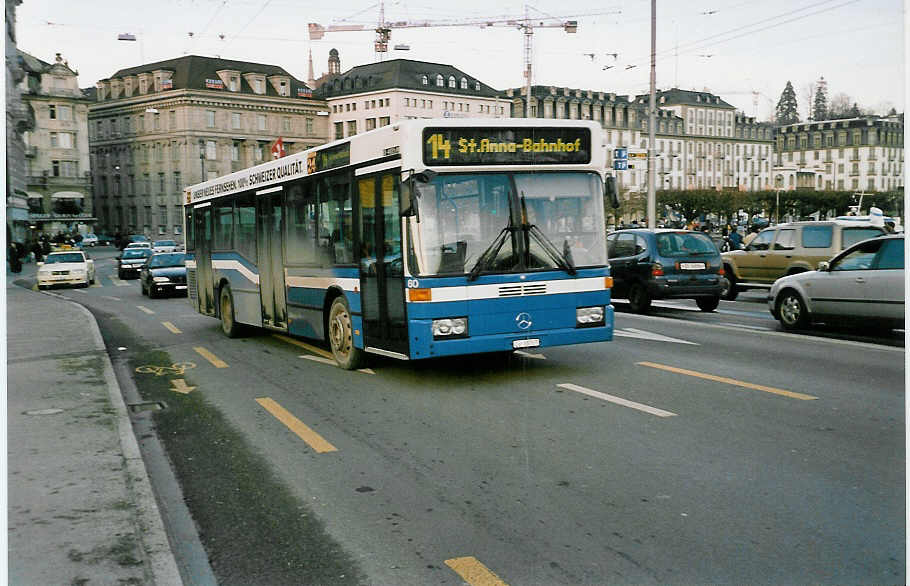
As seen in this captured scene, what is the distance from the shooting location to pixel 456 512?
17.9 feet

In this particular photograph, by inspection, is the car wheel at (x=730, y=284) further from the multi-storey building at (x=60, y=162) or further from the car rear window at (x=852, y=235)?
the multi-storey building at (x=60, y=162)

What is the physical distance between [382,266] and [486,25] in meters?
52.0

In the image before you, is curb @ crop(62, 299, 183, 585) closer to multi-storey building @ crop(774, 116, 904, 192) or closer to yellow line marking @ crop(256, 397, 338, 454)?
yellow line marking @ crop(256, 397, 338, 454)

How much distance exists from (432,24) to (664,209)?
131 feet

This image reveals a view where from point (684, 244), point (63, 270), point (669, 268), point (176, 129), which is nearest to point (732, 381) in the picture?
point (669, 268)

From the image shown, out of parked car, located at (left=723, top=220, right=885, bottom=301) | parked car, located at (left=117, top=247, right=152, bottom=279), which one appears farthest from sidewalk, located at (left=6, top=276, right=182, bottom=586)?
parked car, located at (left=117, top=247, right=152, bottom=279)

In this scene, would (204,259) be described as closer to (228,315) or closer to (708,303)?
(228,315)

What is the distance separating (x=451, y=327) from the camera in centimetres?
952

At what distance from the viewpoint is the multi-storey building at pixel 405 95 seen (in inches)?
3743

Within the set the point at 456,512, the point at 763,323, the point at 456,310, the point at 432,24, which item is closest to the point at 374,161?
the point at 456,310

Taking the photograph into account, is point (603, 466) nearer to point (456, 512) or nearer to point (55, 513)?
point (456, 512)

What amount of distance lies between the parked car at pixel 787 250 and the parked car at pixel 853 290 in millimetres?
4850

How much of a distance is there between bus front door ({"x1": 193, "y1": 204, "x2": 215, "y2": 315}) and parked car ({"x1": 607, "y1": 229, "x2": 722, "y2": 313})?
837cm

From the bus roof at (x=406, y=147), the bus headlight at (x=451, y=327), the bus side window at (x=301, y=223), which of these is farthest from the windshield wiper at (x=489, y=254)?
the bus side window at (x=301, y=223)
